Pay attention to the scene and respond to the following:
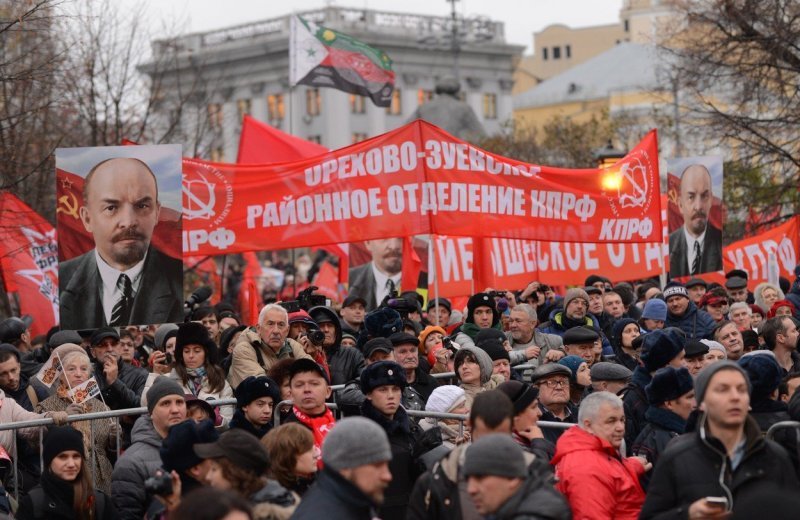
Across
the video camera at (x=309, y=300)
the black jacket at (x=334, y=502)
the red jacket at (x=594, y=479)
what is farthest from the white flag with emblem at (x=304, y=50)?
the black jacket at (x=334, y=502)

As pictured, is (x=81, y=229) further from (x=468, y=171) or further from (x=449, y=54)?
(x=449, y=54)

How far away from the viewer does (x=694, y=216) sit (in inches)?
715

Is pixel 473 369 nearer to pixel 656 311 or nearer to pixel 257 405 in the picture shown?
pixel 257 405

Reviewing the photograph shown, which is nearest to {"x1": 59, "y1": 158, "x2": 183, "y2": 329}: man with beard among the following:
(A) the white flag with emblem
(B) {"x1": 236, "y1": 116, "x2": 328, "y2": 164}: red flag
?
(B) {"x1": 236, "y1": 116, "x2": 328, "y2": 164}: red flag

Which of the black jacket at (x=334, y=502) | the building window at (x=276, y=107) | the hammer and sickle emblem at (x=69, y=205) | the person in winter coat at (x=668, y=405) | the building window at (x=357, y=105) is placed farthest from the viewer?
the building window at (x=357, y=105)

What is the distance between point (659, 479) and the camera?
698 cm

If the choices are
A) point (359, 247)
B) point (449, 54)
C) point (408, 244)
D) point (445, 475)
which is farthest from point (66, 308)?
point (449, 54)

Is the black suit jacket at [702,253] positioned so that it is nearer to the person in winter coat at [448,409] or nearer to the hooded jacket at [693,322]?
the hooded jacket at [693,322]

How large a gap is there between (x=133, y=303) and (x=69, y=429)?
3274 mm

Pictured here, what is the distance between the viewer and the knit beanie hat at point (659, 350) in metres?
9.82

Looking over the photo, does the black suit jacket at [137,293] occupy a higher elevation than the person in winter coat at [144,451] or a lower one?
higher

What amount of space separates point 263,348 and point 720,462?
5.24 m

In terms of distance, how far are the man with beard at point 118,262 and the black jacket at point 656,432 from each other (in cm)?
453

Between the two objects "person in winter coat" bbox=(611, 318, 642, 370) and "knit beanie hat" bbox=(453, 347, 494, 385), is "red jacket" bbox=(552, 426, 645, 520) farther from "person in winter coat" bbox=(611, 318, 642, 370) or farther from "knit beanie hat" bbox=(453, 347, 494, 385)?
"person in winter coat" bbox=(611, 318, 642, 370)
